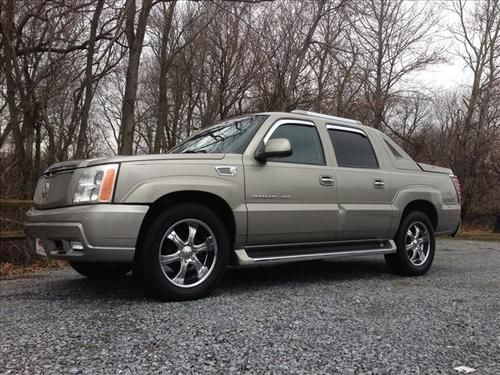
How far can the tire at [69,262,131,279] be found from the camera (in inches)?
211

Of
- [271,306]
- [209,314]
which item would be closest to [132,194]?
[209,314]

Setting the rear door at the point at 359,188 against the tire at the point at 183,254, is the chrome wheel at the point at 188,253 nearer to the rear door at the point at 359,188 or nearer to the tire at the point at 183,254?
the tire at the point at 183,254

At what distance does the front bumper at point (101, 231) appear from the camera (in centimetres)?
400

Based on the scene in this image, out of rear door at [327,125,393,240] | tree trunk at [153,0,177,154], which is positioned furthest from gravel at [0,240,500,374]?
tree trunk at [153,0,177,154]

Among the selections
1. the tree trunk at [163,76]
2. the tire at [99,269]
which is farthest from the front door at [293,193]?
the tree trunk at [163,76]

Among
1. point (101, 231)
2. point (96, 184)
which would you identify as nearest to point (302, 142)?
point (96, 184)

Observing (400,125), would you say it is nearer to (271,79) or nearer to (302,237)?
(271,79)

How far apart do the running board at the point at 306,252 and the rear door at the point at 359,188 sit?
111 millimetres

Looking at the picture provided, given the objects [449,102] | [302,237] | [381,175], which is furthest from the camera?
[449,102]

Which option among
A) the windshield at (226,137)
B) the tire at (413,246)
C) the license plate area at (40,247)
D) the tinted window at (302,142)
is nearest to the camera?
the license plate area at (40,247)

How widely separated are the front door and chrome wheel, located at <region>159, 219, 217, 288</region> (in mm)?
469

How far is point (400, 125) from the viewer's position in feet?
93.7

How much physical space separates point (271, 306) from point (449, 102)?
3220cm

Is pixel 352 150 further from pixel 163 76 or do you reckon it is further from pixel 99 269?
pixel 163 76
